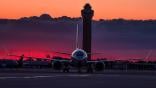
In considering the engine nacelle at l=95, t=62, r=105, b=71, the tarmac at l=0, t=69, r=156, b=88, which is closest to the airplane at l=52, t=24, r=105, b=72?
the engine nacelle at l=95, t=62, r=105, b=71

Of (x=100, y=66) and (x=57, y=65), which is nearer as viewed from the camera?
(x=100, y=66)

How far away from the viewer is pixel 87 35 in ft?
570

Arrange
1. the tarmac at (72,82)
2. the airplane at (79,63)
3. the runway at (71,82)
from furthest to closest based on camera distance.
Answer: the airplane at (79,63), the tarmac at (72,82), the runway at (71,82)

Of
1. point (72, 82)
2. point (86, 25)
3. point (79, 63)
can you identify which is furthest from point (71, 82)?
point (86, 25)

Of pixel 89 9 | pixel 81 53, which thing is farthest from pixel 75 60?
pixel 89 9

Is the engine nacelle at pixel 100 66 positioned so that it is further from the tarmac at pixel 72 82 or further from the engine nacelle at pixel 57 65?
the tarmac at pixel 72 82

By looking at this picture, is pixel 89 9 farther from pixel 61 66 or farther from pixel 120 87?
pixel 120 87

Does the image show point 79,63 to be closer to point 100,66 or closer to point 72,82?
point 100,66

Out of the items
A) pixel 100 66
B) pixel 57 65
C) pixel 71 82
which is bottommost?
pixel 71 82

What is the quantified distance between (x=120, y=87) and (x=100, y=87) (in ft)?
4.23

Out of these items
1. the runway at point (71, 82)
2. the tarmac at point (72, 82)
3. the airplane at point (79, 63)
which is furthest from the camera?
the airplane at point (79, 63)

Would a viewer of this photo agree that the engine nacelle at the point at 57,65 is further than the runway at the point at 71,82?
Yes

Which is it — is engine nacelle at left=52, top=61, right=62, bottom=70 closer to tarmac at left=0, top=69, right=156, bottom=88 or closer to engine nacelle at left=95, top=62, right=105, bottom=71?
engine nacelle at left=95, top=62, right=105, bottom=71

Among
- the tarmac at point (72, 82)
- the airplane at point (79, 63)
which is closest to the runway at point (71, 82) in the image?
the tarmac at point (72, 82)
